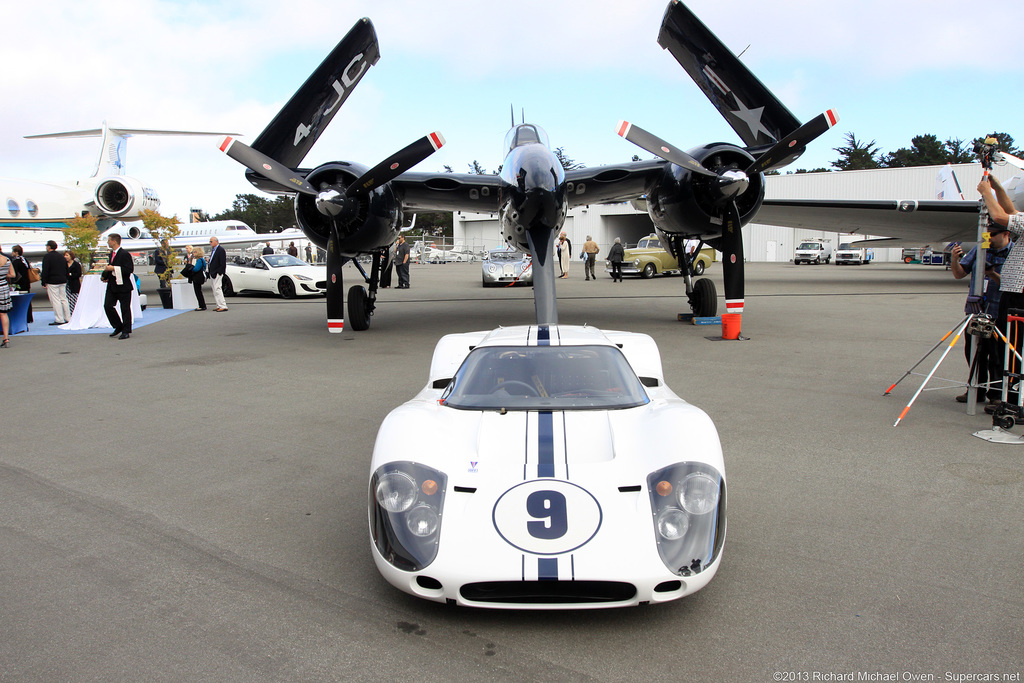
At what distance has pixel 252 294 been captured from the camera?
23.5 meters

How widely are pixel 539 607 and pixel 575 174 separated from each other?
1118cm

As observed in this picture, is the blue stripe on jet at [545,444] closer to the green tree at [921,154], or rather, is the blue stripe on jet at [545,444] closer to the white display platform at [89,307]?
the white display platform at [89,307]

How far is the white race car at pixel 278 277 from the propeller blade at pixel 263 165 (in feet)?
33.3

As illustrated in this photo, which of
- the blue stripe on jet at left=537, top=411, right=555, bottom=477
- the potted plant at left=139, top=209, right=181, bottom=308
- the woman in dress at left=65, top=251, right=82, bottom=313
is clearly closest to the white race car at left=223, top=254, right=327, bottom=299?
the potted plant at left=139, top=209, right=181, bottom=308

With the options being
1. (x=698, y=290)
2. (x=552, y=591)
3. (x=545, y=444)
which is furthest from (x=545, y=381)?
(x=698, y=290)

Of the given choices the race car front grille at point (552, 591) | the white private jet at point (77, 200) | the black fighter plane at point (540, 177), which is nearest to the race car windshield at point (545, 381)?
the race car front grille at point (552, 591)

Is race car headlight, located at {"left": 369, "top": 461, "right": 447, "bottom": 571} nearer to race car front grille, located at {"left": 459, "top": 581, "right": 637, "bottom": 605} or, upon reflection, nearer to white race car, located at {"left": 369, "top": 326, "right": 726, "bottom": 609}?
white race car, located at {"left": 369, "top": 326, "right": 726, "bottom": 609}

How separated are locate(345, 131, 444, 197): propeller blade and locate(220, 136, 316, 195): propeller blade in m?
0.85

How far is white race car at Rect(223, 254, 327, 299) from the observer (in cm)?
2133

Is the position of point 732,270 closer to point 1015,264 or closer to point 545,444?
point 1015,264

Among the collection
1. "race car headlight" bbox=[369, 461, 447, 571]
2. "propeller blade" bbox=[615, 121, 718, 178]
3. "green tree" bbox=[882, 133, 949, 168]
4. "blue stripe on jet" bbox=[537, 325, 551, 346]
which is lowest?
"race car headlight" bbox=[369, 461, 447, 571]

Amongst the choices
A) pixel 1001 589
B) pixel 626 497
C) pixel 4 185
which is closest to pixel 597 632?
pixel 626 497

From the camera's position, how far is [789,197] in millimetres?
52062

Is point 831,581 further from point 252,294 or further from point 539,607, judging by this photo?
point 252,294
